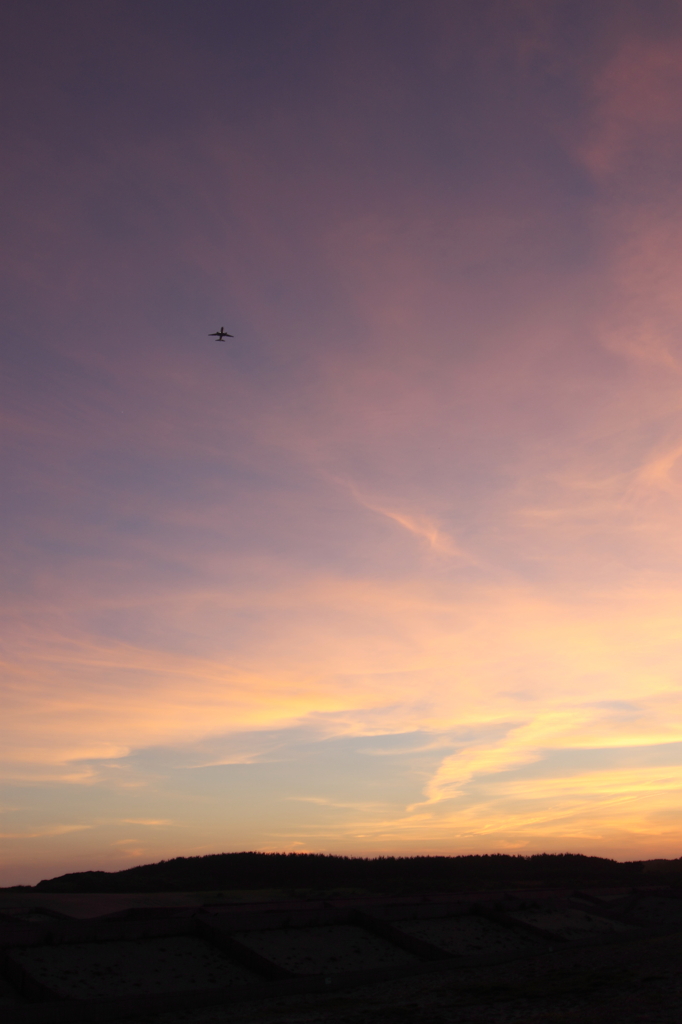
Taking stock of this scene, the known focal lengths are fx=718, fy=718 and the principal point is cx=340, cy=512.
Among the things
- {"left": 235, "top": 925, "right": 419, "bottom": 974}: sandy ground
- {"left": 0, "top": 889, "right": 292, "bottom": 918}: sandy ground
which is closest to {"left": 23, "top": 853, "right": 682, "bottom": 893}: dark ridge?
{"left": 0, "top": 889, "right": 292, "bottom": 918}: sandy ground

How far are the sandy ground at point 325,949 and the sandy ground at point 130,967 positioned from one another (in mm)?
1984

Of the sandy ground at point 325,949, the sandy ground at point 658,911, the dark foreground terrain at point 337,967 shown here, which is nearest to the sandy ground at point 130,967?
the dark foreground terrain at point 337,967

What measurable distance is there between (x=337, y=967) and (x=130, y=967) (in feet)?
29.3

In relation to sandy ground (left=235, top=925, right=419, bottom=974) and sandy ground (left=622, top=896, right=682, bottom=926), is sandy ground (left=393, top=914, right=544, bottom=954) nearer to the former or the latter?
sandy ground (left=235, top=925, right=419, bottom=974)

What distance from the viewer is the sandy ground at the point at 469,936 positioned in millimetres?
35406

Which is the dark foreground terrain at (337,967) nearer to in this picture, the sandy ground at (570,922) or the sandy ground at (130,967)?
the sandy ground at (130,967)

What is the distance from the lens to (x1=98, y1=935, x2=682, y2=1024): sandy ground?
2156 centimetres

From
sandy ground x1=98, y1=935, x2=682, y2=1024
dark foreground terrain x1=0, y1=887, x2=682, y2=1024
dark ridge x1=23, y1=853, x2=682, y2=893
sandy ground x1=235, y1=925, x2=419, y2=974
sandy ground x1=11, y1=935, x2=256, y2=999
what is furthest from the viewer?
dark ridge x1=23, y1=853, x2=682, y2=893

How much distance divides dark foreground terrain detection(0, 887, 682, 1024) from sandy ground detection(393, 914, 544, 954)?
13 centimetres

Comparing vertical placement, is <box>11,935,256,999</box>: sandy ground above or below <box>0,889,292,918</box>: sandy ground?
above

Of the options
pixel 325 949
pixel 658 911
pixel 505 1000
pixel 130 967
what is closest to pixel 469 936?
pixel 325 949

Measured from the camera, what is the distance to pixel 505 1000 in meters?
24.7

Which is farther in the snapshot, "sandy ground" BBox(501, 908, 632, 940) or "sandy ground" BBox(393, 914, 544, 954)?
"sandy ground" BBox(501, 908, 632, 940)

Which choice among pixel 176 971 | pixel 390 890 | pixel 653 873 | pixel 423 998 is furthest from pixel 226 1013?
pixel 653 873
